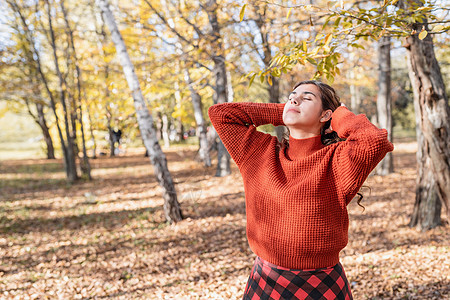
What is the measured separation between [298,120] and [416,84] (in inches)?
98.9

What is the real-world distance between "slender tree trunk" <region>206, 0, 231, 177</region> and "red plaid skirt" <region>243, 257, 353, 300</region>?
14.5ft

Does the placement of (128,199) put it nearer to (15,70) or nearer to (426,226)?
(426,226)

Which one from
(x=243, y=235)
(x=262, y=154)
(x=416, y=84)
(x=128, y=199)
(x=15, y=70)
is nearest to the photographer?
(x=262, y=154)

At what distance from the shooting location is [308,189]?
151 cm

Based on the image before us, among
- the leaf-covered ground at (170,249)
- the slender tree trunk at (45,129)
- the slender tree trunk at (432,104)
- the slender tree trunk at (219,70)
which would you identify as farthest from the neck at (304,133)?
the slender tree trunk at (45,129)

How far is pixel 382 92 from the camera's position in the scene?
31.4 feet

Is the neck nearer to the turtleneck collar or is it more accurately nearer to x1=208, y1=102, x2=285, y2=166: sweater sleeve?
the turtleneck collar

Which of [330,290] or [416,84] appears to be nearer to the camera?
[330,290]

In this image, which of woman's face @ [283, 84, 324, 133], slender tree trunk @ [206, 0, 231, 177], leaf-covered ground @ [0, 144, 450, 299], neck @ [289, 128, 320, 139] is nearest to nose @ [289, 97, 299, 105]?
woman's face @ [283, 84, 324, 133]

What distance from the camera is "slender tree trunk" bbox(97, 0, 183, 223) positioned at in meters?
5.87

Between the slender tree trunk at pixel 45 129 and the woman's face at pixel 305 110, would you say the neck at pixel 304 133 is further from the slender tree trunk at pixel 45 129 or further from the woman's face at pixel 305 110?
the slender tree trunk at pixel 45 129

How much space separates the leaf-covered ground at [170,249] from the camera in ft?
13.5

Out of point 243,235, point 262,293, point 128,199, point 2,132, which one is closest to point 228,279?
point 243,235

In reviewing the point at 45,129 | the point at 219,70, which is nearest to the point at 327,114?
the point at 219,70
